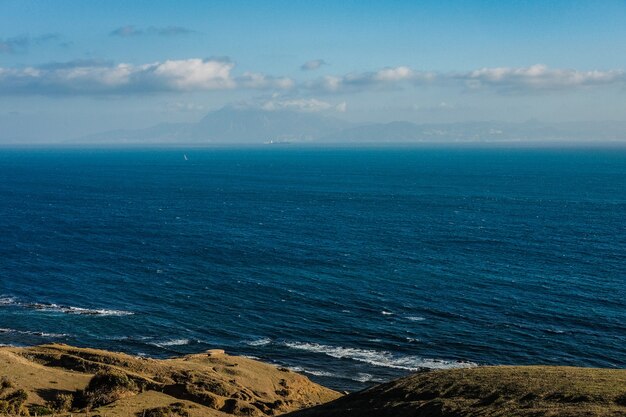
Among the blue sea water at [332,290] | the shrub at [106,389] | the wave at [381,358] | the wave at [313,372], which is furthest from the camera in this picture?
the blue sea water at [332,290]

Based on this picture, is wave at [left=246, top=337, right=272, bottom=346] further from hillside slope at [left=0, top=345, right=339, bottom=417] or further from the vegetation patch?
the vegetation patch

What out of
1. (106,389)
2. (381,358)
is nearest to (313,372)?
(381,358)

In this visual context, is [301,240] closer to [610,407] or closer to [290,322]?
[290,322]

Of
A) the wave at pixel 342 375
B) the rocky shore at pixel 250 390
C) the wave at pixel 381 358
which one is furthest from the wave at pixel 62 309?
the wave at pixel 342 375

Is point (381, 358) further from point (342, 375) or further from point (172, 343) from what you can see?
point (172, 343)

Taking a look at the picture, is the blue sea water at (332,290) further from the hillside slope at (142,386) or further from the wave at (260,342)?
the hillside slope at (142,386)
